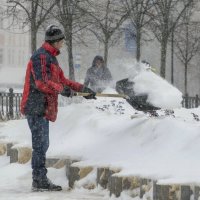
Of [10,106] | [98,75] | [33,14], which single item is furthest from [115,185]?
[33,14]

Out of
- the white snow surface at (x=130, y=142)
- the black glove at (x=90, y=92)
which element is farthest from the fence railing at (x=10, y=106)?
the black glove at (x=90, y=92)

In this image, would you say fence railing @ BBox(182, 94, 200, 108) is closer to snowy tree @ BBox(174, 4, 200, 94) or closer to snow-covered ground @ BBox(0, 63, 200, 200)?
snowy tree @ BBox(174, 4, 200, 94)

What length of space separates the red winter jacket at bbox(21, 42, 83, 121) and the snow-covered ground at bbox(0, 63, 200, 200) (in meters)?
0.74

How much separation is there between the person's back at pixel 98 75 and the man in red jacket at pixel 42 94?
525 centimetres

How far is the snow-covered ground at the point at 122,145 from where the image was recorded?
A: 527cm

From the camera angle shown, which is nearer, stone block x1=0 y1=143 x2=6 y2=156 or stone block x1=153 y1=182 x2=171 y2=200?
stone block x1=153 y1=182 x2=171 y2=200

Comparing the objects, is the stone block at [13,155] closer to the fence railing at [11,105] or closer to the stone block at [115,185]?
the stone block at [115,185]

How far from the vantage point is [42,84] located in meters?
5.77

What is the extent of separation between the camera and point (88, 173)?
19.8ft

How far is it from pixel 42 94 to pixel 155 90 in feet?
4.74

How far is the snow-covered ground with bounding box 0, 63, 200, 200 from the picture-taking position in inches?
207

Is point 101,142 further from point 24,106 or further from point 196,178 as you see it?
point 196,178

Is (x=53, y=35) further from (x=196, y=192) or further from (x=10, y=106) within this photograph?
(x=10, y=106)

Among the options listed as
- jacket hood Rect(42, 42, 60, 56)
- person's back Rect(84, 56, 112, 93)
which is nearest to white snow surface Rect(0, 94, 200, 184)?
jacket hood Rect(42, 42, 60, 56)
